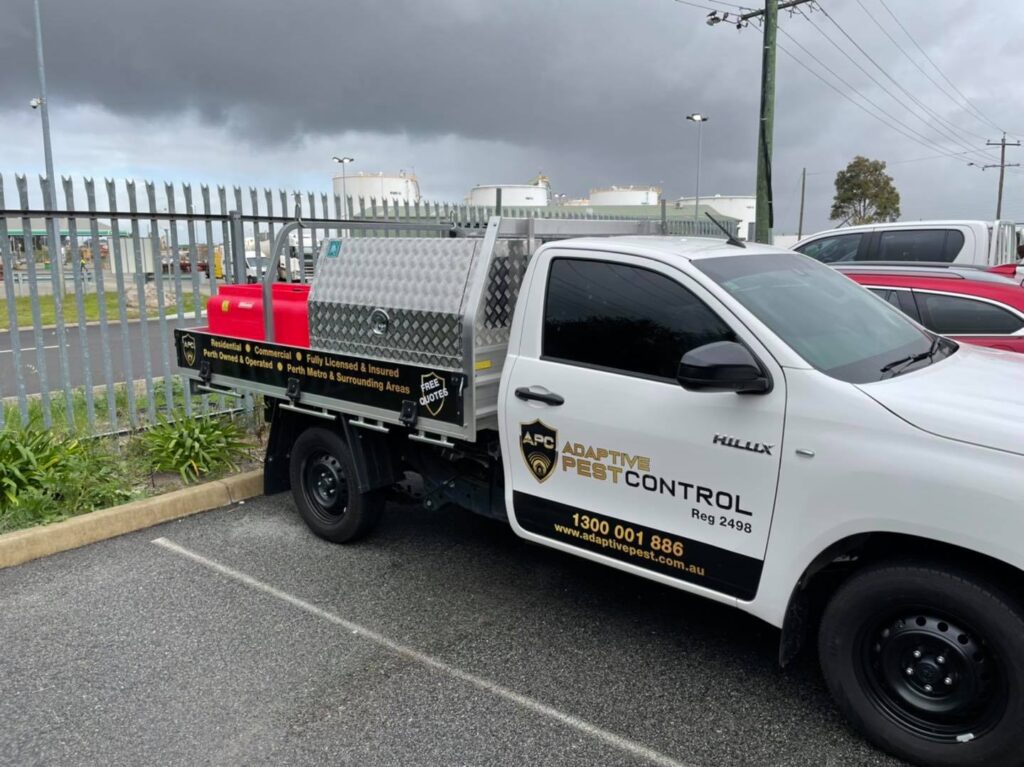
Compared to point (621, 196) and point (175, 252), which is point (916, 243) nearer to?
point (175, 252)

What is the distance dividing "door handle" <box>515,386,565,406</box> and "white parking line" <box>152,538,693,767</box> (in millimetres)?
1298

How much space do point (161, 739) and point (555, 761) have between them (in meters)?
1.58

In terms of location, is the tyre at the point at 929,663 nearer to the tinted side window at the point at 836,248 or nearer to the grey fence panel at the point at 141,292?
the grey fence panel at the point at 141,292

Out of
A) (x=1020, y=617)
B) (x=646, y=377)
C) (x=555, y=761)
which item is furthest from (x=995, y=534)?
(x=555, y=761)

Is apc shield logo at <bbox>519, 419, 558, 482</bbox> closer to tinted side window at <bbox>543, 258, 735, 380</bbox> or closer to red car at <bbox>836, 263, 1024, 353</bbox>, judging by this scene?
tinted side window at <bbox>543, 258, 735, 380</bbox>

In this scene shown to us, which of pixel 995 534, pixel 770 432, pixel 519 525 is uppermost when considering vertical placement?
pixel 770 432

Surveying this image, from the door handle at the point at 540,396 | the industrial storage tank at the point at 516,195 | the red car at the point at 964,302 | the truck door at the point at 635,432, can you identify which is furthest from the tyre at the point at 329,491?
the industrial storage tank at the point at 516,195

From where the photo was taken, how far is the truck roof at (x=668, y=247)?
144 inches

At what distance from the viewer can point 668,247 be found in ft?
12.4

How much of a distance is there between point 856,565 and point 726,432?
72 cm

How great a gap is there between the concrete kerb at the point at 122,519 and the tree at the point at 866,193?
4909cm

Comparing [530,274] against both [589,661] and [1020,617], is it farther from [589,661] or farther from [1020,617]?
[1020,617]

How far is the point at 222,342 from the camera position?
5.27 metres

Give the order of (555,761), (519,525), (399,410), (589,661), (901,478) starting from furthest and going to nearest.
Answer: (399,410)
(519,525)
(589,661)
(555,761)
(901,478)
